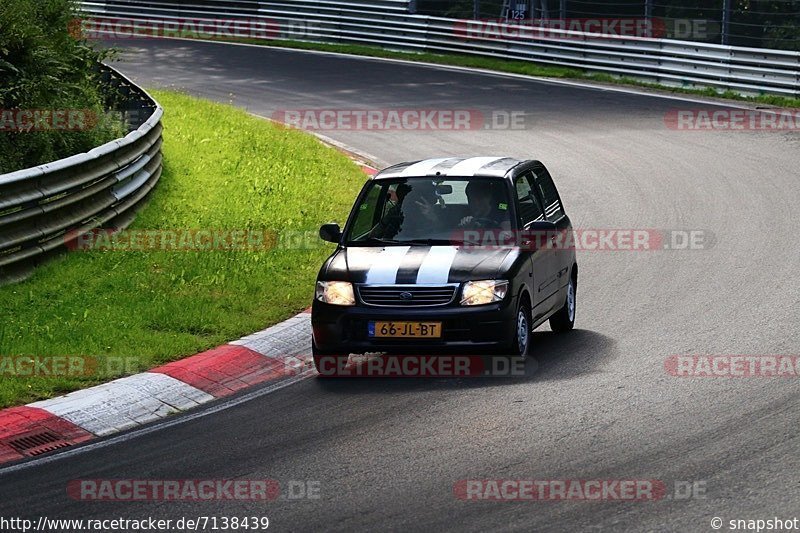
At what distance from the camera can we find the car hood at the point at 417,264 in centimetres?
1045

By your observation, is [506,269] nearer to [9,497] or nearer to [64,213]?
[9,497]

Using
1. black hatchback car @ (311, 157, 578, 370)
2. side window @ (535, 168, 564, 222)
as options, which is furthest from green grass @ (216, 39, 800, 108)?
black hatchback car @ (311, 157, 578, 370)

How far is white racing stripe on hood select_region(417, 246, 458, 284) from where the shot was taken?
34.1 ft

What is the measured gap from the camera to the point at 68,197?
1362cm

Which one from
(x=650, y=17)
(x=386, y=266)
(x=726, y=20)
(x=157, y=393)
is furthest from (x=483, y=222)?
(x=650, y=17)

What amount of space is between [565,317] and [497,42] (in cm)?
2127

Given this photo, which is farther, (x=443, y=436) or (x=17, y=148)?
(x=17, y=148)

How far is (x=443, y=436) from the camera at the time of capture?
8.80m

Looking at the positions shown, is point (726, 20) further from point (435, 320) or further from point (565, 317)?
point (435, 320)

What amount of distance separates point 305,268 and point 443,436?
5.67m

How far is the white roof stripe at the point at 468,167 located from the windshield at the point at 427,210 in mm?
73

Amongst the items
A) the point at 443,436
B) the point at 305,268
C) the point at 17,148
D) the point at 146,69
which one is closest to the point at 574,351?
the point at 443,436

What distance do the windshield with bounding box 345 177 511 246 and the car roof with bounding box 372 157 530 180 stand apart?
0.19 feet
